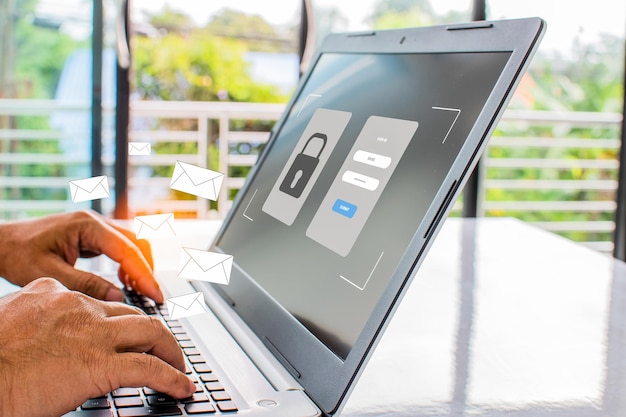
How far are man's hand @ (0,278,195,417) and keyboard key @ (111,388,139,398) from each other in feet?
0.08

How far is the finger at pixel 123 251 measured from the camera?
80 cm

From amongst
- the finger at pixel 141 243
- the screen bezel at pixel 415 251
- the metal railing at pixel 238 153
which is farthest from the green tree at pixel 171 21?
the screen bezel at pixel 415 251

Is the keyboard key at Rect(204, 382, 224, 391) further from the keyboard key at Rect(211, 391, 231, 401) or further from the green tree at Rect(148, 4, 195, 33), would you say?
the green tree at Rect(148, 4, 195, 33)

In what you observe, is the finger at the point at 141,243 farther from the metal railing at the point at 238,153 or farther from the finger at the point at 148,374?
the metal railing at the point at 238,153

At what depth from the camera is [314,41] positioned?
131 inches

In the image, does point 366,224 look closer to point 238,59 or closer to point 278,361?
point 278,361

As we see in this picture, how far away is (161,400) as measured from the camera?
0.53 meters

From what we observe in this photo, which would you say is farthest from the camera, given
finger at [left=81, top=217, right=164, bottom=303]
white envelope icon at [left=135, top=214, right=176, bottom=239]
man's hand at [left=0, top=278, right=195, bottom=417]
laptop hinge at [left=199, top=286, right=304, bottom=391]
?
finger at [left=81, top=217, right=164, bottom=303]

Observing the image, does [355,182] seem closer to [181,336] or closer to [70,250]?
[181,336]

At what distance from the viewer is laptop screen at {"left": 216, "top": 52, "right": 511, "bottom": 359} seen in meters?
0.57

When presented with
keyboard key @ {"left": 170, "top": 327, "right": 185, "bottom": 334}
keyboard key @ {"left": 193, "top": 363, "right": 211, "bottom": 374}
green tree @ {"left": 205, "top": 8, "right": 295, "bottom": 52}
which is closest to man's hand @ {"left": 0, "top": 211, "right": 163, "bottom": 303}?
keyboard key @ {"left": 170, "top": 327, "right": 185, "bottom": 334}

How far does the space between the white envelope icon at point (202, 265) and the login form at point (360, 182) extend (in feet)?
0.31

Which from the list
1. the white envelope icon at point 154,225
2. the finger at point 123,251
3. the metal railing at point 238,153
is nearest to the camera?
the white envelope icon at point 154,225

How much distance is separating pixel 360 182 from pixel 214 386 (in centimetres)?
23
